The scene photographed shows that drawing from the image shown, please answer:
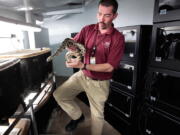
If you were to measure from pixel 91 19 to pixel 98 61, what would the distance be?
2365 millimetres

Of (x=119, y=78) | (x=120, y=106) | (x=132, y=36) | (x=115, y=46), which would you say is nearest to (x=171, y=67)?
(x=115, y=46)

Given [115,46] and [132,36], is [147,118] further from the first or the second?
[132,36]

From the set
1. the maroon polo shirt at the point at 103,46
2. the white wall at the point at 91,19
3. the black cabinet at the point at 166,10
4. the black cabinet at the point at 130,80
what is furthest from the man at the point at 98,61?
the white wall at the point at 91,19

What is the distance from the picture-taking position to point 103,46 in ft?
4.47

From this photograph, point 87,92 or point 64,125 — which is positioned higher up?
point 87,92

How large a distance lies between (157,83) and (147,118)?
36 centimetres

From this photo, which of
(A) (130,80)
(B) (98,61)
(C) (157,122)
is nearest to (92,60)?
(B) (98,61)

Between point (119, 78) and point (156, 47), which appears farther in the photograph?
point (119, 78)

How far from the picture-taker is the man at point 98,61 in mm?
1283

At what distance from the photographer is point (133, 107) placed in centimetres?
158

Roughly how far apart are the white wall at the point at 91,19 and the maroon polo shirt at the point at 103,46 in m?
0.87

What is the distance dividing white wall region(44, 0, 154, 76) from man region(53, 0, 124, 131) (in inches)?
35.1

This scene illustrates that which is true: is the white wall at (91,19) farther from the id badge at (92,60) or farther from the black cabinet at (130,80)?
the id badge at (92,60)

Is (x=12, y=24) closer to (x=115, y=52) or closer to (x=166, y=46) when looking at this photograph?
(x=115, y=52)
